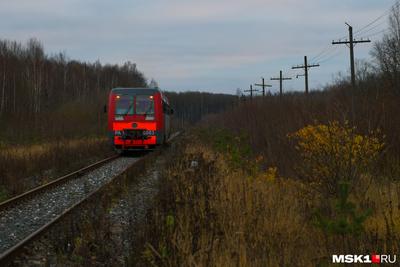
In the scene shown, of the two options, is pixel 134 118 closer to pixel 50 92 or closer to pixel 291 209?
pixel 291 209

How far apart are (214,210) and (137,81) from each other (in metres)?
133

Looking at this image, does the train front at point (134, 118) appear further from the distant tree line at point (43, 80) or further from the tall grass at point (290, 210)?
the distant tree line at point (43, 80)

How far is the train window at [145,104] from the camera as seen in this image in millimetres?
21031

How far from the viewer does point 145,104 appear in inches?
831

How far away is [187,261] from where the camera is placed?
4.62 m

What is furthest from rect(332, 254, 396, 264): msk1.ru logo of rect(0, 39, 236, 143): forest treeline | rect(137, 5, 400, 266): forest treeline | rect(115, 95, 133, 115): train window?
rect(0, 39, 236, 143): forest treeline

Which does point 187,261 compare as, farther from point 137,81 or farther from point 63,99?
point 137,81

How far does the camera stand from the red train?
20844 mm

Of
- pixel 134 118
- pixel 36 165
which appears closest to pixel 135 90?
pixel 134 118

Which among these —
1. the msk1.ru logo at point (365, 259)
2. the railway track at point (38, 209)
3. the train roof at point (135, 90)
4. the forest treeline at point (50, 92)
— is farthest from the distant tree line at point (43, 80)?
the msk1.ru logo at point (365, 259)

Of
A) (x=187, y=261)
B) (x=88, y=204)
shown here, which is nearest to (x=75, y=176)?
(x=88, y=204)

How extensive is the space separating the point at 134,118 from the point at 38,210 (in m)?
11.9

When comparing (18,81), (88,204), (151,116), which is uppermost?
(18,81)

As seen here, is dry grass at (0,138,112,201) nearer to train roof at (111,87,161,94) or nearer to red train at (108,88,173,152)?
red train at (108,88,173,152)
